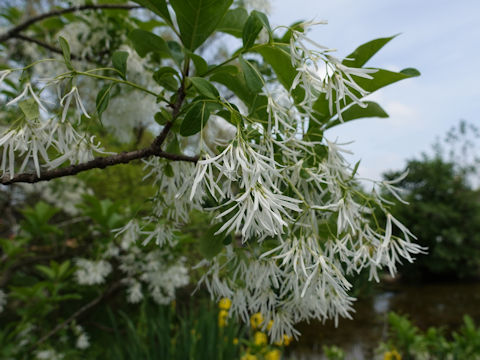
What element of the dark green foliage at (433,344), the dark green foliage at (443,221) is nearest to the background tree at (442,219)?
the dark green foliage at (443,221)

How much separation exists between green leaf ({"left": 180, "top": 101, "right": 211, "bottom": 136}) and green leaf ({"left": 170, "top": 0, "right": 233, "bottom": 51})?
18cm

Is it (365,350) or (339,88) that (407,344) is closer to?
(365,350)

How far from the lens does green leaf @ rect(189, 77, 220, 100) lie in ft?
1.51

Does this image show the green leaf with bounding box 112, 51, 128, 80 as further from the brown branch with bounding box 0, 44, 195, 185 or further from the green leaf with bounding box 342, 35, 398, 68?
the green leaf with bounding box 342, 35, 398, 68

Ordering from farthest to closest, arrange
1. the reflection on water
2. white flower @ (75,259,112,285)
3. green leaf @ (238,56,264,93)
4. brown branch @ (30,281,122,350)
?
the reflection on water < white flower @ (75,259,112,285) < brown branch @ (30,281,122,350) < green leaf @ (238,56,264,93)

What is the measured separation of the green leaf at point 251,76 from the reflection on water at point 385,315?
4.38m

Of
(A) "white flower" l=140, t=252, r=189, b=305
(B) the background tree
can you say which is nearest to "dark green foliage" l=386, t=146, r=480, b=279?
(B) the background tree

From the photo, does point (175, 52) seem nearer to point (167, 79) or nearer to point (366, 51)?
point (167, 79)

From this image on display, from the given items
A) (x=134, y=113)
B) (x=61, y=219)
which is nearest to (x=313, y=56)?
(x=134, y=113)

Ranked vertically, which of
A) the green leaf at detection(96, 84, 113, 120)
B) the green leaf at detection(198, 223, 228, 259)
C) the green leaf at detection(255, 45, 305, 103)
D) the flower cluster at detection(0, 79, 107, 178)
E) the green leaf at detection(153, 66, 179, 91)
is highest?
the green leaf at detection(255, 45, 305, 103)

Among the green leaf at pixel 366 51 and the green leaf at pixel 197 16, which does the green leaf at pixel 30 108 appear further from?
the green leaf at pixel 366 51

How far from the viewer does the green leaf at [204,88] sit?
0.46 meters

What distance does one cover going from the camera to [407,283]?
12.4 meters

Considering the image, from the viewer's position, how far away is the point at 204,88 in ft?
1.53
